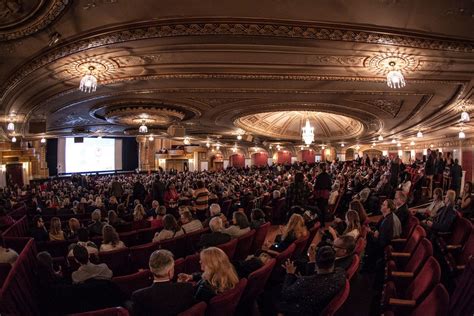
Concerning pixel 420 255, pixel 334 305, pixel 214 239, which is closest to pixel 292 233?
pixel 214 239

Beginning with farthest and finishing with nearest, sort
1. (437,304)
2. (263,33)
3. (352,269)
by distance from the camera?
1. (263,33)
2. (352,269)
3. (437,304)

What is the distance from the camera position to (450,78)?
6.55 meters

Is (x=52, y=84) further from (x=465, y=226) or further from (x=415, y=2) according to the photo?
(x=465, y=226)

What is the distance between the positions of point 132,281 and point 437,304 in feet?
7.65

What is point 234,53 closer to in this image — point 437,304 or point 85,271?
point 85,271

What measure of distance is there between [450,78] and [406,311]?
224 inches

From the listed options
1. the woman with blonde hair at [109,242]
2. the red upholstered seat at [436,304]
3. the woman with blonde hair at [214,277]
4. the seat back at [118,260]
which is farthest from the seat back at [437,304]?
the woman with blonde hair at [109,242]

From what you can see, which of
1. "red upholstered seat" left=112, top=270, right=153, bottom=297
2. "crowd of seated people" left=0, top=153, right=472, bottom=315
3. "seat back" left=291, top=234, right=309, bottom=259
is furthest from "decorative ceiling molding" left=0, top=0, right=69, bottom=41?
"seat back" left=291, top=234, right=309, bottom=259

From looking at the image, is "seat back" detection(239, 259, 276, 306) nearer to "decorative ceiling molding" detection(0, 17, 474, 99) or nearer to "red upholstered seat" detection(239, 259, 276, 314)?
"red upholstered seat" detection(239, 259, 276, 314)

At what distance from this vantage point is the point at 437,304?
199 centimetres

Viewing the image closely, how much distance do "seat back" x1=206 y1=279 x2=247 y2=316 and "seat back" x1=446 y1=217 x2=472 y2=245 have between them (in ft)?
10.1

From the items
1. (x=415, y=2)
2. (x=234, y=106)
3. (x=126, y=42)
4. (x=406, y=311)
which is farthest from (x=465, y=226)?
(x=234, y=106)

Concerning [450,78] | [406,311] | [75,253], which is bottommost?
[406,311]

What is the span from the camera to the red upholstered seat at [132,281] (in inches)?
114
